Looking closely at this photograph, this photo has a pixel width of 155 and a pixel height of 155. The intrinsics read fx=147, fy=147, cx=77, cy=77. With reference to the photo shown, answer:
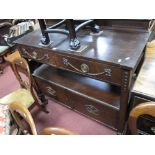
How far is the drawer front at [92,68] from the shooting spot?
0.86 meters

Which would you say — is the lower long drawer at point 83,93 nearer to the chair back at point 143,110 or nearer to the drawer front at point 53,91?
the drawer front at point 53,91

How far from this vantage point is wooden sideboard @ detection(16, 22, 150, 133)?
2.81 feet

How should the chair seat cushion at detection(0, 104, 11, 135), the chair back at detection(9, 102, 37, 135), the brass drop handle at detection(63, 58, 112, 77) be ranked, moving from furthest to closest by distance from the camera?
the chair seat cushion at detection(0, 104, 11, 135)
the brass drop handle at detection(63, 58, 112, 77)
the chair back at detection(9, 102, 37, 135)

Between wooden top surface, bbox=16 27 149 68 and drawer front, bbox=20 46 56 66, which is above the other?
wooden top surface, bbox=16 27 149 68

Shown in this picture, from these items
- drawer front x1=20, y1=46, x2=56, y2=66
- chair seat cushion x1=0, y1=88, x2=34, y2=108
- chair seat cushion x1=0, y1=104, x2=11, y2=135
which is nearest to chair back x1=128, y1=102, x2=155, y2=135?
drawer front x1=20, y1=46, x2=56, y2=66

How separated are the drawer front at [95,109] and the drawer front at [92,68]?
294 millimetres

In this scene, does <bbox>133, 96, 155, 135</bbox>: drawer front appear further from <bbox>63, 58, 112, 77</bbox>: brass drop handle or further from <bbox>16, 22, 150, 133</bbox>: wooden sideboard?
<bbox>63, 58, 112, 77</bbox>: brass drop handle

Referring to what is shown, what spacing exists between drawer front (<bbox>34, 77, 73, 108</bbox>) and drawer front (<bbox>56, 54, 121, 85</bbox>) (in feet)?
Result: 1.17

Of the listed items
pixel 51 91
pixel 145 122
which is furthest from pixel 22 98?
pixel 145 122

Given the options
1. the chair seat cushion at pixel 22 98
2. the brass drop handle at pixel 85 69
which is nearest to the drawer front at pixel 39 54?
the brass drop handle at pixel 85 69

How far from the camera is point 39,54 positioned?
1.23m
